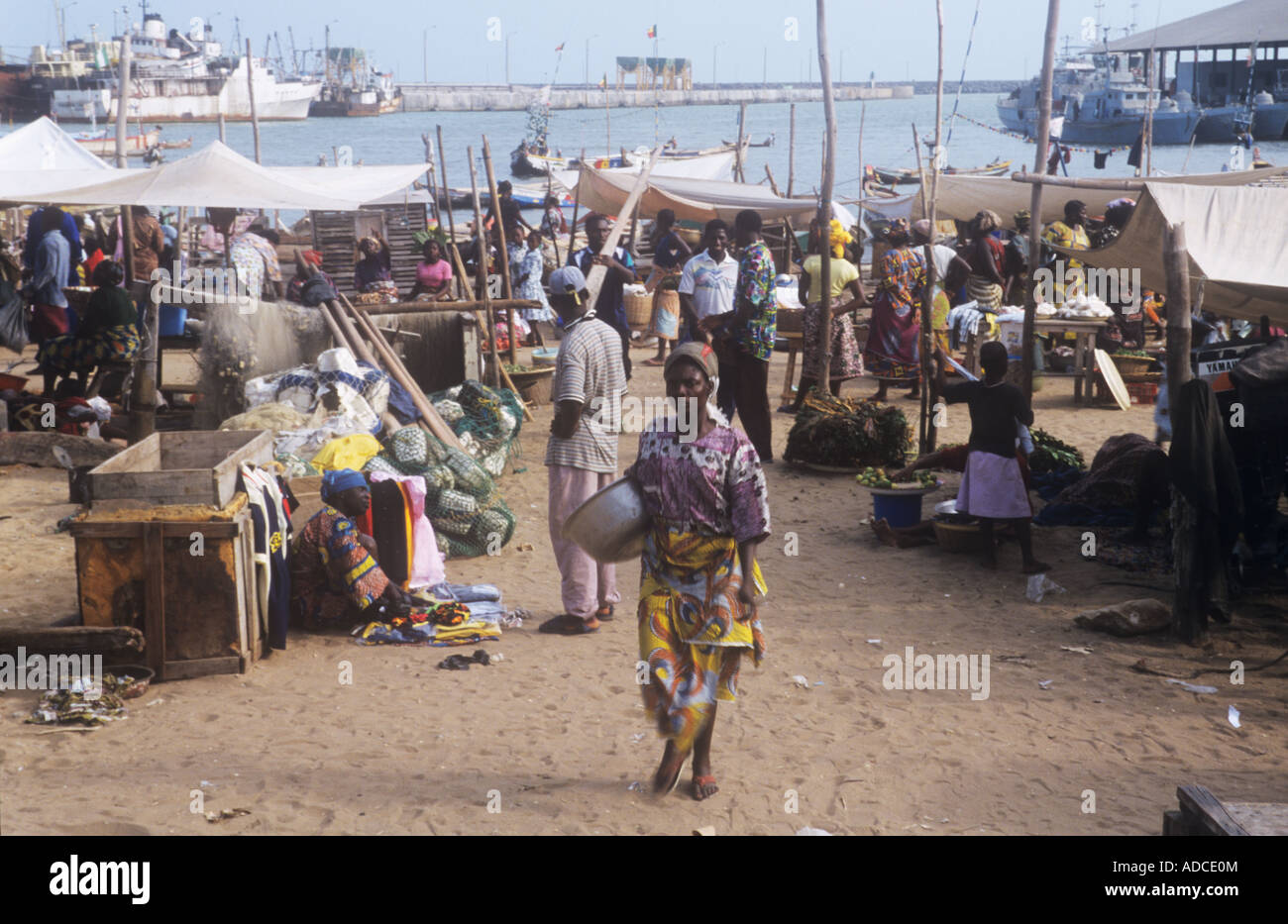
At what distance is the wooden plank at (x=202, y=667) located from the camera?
521 cm

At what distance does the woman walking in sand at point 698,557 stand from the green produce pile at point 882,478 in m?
3.93

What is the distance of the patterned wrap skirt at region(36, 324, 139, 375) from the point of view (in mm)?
10109

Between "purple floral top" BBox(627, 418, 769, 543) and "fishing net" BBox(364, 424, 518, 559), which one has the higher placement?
"purple floral top" BBox(627, 418, 769, 543)

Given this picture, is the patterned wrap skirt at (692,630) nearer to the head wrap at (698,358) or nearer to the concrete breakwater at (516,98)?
the head wrap at (698,358)

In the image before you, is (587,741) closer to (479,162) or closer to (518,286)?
(518,286)

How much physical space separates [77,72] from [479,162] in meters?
28.6

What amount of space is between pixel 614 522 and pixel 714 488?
0.37 meters

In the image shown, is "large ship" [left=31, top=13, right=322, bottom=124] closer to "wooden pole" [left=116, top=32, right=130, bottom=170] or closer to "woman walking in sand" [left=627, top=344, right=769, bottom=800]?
"wooden pole" [left=116, top=32, right=130, bottom=170]

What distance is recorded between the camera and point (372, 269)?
14508 millimetres

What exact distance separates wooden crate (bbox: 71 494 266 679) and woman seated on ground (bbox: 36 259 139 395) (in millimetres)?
5503

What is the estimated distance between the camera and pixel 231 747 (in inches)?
179

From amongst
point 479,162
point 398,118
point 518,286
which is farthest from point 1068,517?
point 398,118

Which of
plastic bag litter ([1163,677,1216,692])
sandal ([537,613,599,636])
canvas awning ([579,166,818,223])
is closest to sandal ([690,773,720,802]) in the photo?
sandal ([537,613,599,636])

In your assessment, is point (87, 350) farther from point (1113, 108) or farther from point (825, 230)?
point (1113, 108)
